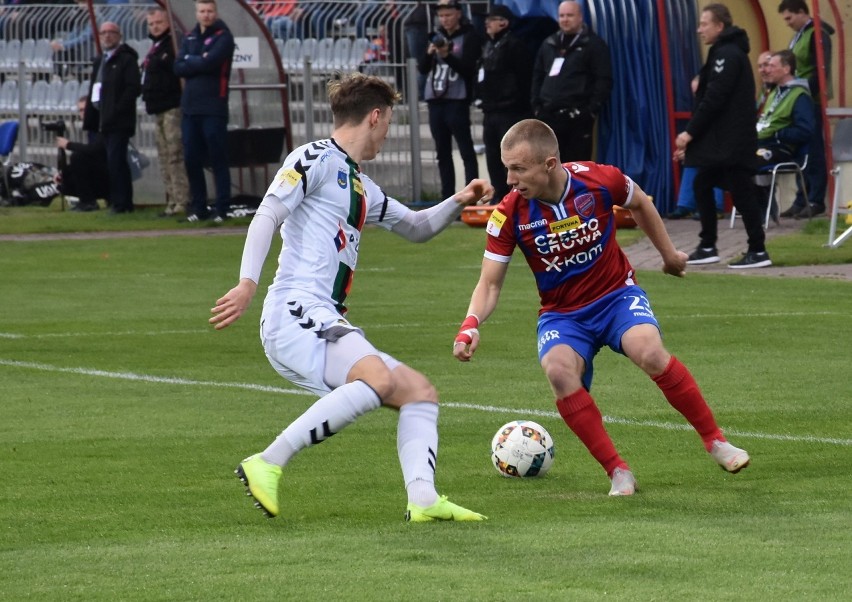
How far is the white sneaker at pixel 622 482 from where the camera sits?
6.65 m

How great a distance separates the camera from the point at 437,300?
13922mm

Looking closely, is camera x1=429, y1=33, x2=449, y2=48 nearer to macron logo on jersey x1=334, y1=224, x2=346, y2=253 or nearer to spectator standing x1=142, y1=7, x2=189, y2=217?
spectator standing x1=142, y1=7, x2=189, y2=217

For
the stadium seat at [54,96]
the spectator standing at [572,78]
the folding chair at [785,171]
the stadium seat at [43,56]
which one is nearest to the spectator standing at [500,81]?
the spectator standing at [572,78]

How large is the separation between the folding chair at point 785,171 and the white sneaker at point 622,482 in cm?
1111

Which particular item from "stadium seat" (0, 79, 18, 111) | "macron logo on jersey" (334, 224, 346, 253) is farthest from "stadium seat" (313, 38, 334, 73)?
"macron logo on jersey" (334, 224, 346, 253)

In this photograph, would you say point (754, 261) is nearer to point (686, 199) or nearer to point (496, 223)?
point (686, 199)

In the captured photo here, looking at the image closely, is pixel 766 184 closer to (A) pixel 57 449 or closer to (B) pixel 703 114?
(B) pixel 703 114

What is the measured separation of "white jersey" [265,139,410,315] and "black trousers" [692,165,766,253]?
9.10 meters

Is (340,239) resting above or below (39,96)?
below

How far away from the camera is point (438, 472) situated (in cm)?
726

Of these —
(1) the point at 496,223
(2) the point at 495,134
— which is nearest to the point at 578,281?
(1) the point at 496,223

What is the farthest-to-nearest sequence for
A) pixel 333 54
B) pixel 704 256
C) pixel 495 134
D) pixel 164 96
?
pixel 333 54, pixel 164 96, pixel 495 134, pixel 704 256

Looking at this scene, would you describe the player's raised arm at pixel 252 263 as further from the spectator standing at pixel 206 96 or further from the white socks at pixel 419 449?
the spectator standing at pixel 206 96

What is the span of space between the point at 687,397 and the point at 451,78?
12910 millimetres
